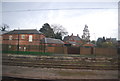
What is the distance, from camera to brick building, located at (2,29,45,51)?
64.7ft

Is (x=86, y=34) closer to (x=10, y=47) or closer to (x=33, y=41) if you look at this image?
(x=33, y=41)

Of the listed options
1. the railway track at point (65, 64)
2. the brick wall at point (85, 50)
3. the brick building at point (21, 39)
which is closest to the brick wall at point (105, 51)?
the brick wall at point (85, 50)

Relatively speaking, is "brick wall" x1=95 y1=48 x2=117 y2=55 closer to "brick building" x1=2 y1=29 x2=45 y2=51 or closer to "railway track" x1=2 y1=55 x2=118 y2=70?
"railway track" x1=2 y1=55 x2=118 y2=70

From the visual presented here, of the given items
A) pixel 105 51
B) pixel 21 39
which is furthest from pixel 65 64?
pixel 21 39

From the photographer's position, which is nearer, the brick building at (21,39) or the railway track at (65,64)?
the railway track at (65,64)

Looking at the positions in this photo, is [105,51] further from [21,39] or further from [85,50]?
[21,39]

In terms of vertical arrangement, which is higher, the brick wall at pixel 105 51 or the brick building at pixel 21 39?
the brick building at pixel 21 39

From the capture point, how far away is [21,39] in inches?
878

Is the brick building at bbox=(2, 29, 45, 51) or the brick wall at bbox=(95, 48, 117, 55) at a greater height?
the brick building at bbox=(2, 29, 45, 51)

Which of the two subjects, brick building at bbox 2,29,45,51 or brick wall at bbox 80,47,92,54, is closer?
brick building at bbox 2,29,45,51

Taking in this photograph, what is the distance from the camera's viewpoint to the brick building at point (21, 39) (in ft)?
64.7

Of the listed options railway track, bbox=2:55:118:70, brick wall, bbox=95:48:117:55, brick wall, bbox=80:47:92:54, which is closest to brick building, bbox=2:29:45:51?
railway track, bbox=2:55:118:70

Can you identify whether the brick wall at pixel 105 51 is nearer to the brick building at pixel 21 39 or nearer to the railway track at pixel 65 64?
the railway track at pixel 65 64

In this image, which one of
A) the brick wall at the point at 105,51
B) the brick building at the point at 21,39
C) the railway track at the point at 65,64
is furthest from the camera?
the brick building at the point at 21,39
